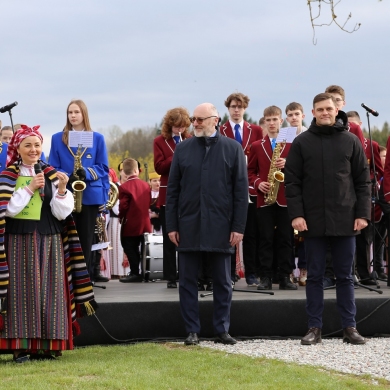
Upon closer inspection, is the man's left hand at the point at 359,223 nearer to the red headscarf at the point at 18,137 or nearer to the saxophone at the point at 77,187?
the red headscarf at the point at 18,137

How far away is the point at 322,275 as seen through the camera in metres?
7.75

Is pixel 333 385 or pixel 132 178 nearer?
pixel 333 385

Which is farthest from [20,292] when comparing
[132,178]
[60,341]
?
[132,178]

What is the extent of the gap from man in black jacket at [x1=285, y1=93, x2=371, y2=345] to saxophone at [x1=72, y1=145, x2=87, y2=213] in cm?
242

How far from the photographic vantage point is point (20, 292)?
708cm

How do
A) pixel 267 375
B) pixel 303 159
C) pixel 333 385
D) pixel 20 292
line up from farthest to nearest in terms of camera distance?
pixel 303 159 < pixel 20 292 < pixel 267 375 < pixel 333 385

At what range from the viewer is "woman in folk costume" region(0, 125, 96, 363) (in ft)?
23.1

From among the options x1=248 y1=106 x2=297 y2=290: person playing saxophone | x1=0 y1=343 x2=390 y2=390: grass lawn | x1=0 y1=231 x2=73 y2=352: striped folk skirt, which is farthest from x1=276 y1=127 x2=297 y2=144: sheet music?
x1=0 y1=231 x2=73 y2=352: striped folk skirt

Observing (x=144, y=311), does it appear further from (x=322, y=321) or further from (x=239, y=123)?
(x=239, y=123)

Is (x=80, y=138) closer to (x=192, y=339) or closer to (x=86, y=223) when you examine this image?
(x=86, y=223)

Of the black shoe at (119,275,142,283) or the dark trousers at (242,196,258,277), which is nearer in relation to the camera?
the dark trousers at (242,196,258,277)

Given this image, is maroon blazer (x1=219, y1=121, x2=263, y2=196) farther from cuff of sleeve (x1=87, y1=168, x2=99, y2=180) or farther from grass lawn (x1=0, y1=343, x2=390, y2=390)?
grass lawn (x1=0, y1=343, x2=390, y2=390)

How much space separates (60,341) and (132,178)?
18.6 ft

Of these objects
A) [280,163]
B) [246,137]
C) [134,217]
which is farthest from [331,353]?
[134,217]
